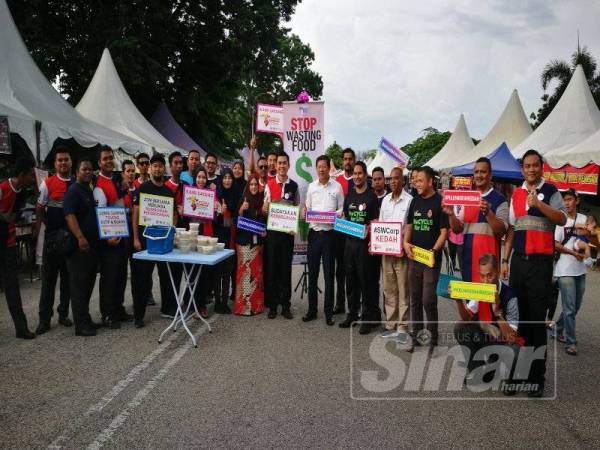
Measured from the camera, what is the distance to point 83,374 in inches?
175

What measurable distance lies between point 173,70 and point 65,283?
19.3 m

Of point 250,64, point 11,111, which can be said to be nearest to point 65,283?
point 11,111

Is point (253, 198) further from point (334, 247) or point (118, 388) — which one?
point (118, 388)

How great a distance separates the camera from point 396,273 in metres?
5.69

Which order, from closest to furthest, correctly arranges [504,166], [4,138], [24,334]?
[24,334] → [4,138] → [504,166]

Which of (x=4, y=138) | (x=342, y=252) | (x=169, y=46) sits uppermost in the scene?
(x=169, y=46)

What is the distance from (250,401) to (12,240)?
361 cm

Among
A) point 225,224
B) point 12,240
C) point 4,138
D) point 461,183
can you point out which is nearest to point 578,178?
point 461,183

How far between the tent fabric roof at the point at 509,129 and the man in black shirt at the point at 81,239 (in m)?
17.6

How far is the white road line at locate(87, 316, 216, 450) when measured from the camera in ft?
10.8

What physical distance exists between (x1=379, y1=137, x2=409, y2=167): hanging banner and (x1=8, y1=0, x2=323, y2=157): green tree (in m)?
14.7

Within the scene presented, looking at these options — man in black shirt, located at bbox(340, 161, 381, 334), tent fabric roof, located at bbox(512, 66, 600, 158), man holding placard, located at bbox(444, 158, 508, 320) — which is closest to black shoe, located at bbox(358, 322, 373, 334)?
man in black shirt, located at bbox(340, 161, 381, 334)

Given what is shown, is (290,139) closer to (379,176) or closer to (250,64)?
(379,176)

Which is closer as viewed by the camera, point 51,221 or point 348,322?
point 51,221
